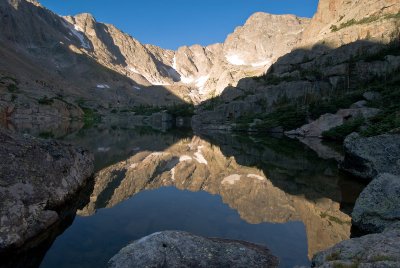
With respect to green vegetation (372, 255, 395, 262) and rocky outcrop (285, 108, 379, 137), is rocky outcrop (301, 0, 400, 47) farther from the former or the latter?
green vegetation (372, 255, 395, 262)

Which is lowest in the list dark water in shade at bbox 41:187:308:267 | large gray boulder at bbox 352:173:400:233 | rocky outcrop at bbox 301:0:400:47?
dark water in shade at bbox 41:187:308:267

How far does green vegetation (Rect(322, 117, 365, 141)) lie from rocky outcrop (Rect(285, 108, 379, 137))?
229 inches

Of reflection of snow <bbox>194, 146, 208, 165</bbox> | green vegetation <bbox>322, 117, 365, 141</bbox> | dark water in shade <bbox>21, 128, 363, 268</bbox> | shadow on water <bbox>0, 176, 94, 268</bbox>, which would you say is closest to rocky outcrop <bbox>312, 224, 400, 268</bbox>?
dark water in shade <bbox>21, 128, 363, 268</bbox>

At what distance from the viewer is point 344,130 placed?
74.6 metres

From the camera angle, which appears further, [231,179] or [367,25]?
[367,25]

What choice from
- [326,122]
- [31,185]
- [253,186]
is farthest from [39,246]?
[326,122]

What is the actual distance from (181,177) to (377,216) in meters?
22.6

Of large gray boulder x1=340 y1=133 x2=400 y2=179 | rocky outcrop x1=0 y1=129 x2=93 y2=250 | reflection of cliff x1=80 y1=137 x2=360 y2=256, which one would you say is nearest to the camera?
rocky outcrop x1=0 y1=129 x2=93 y2=250

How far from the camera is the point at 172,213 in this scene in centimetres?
2361

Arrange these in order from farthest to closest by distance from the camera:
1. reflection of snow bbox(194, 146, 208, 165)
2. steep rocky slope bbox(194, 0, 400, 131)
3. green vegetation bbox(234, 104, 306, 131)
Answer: steep rocky slope bbox(194, 0, 400, 131), green vegetation bbox(234, 104, 306, 131), reflection of snow bbox(194, 146, 208, 165)

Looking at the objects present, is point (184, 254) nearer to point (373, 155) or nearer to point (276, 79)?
point (373, 155)

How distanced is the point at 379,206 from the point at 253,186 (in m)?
15.0

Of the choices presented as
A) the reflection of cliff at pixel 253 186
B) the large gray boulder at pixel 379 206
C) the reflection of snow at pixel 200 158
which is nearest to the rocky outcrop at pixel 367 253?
the reflection of cliff at pixel 253 186

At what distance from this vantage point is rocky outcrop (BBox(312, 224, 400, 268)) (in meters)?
8.85
